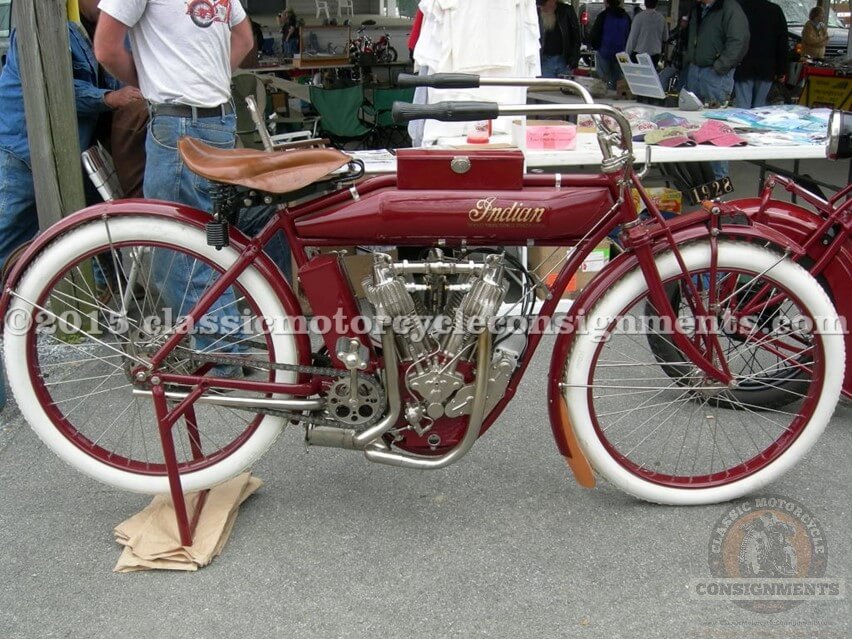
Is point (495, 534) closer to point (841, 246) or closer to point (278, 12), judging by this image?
point (841, 246)

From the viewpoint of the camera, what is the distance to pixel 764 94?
8734 millimetres

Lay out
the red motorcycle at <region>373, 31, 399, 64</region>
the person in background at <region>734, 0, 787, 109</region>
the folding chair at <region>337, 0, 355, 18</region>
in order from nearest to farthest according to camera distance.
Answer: the person in background at <region>734, 0, 787, 109</region>, the red motorcycle at <region>373, 31, 399, 64</region>, the folding chair at <region>337, 0, 355, 18</region>

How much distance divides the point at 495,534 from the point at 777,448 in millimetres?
1021

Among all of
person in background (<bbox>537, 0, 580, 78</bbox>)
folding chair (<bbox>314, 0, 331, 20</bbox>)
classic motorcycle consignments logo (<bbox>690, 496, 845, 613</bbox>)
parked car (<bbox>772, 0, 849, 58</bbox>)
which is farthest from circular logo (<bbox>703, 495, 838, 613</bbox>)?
parked car (<bbox>772, 0, 849, 58</bbox>)

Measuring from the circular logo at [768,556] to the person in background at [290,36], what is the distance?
374 inches

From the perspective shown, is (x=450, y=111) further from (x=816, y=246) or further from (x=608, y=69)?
(x=608, y=69)

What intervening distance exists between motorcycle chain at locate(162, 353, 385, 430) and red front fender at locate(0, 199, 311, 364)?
0.61ft

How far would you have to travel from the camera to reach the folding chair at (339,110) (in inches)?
320

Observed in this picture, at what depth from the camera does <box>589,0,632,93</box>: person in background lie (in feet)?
37.2

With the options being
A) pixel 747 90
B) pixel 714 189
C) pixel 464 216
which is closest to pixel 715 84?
pixel 747 90

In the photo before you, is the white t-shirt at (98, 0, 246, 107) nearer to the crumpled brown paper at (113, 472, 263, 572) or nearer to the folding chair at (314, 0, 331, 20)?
the crumpled brown paper at (113, 472, 263, 572)

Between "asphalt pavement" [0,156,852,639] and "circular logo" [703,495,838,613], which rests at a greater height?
"circular logo" [703,495,838,613]

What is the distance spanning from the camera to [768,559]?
8.55 feet

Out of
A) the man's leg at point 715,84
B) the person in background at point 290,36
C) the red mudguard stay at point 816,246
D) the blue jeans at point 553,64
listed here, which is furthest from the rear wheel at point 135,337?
the person in background at point 290,36
